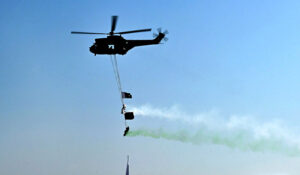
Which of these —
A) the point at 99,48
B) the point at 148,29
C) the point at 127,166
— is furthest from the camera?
the point at 127,166

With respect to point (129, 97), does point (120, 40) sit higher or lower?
higher

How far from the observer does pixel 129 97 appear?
6134 centimetres

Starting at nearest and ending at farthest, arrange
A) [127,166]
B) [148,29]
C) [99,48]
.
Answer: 1. [148,29]
2. [99,48]
3. [127,166]

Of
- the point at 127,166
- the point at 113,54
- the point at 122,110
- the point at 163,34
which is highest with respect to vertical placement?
the point at 163,34

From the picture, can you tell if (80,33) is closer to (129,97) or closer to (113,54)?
Result: (113,54)

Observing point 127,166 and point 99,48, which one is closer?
point 99,48

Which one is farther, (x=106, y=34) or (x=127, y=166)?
(x=127, y=166)

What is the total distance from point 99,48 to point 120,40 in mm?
3390

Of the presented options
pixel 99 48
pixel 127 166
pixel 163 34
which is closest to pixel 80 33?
pixel 99 48

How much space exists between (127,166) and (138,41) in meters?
36.5

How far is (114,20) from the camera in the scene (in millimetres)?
52656

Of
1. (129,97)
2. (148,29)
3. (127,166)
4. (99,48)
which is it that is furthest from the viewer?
(127,166)

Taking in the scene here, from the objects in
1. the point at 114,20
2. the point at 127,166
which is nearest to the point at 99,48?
the point at 114,20

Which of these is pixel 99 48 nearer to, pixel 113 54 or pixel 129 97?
pixel 113 54
